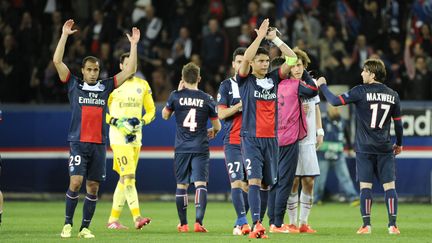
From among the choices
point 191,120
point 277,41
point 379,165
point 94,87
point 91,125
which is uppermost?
point 277,41

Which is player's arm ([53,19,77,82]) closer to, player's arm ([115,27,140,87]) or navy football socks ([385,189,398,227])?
player's arm ([115,27,140,87])

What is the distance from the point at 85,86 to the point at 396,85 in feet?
38.0

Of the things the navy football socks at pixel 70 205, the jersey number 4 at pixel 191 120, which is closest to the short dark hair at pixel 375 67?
the jersey number 4 at pixel 191 120

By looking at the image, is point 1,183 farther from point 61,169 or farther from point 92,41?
point 92,41

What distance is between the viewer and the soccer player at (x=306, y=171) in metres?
16.2

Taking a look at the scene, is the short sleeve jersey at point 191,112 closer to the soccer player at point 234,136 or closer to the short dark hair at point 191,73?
the short dark hair at point 191,73

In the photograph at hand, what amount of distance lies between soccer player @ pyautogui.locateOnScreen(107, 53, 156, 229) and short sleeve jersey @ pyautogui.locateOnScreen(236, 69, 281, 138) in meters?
2.80

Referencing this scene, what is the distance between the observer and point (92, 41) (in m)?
27.0

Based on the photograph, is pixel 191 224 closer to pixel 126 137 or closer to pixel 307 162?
pixel 126 137

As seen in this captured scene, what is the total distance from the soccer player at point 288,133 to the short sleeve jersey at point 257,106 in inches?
36.3

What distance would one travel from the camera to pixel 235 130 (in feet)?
51.9

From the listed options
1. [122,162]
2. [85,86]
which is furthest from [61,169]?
[85,86]

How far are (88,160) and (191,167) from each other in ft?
6.51

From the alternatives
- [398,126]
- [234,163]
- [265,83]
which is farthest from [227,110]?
[398,126]
